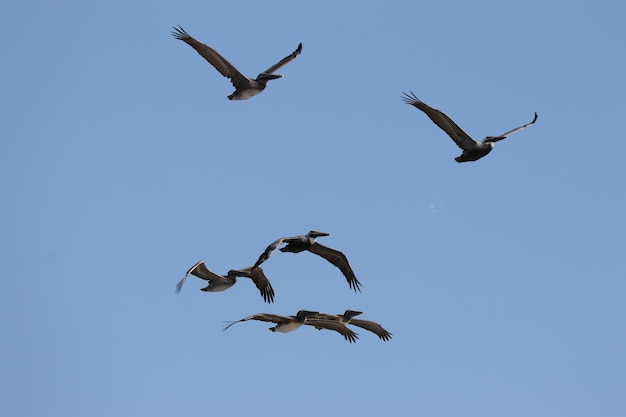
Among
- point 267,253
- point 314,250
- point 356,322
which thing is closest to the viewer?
point 267,253

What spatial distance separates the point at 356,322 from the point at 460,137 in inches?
269

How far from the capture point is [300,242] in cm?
4050

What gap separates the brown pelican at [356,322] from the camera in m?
42.7

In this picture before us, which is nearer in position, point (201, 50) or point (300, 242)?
point (300, 242)

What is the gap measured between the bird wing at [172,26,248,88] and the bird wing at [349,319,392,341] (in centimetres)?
878

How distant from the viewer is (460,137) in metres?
42.6

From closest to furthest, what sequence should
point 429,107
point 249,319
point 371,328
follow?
point 249,319 → point 429,107 → point 371,328

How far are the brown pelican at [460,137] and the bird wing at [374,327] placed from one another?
6081mm

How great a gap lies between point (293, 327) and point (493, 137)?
865 cm

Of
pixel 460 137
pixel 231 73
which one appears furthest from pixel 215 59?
pixel 460 137

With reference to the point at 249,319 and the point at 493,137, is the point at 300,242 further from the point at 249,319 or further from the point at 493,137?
the point at 493,137

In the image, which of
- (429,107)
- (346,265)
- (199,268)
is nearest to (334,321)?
(346,265)

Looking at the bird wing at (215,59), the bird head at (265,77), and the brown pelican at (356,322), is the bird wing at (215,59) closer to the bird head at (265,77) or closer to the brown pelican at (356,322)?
the bird head at (265,77)

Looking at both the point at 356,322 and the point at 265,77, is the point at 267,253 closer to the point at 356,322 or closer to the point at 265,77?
the point at 356,322
